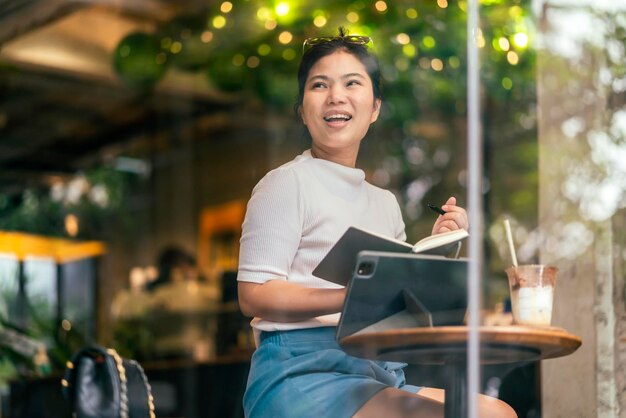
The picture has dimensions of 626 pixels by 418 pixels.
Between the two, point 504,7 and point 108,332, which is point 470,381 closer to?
point 504,7

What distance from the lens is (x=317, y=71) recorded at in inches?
99.1

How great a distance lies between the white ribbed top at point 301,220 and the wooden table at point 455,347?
131 mm

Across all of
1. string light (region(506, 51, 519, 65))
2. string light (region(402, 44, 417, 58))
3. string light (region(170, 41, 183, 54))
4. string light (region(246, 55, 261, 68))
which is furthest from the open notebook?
string light (region(170, 41, 183, 54))

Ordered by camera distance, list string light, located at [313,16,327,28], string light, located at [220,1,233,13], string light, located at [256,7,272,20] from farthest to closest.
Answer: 1. string light, located at [220,1,233,13]
2. string light, located at [256,7,272,20]
3. string light, located at [313,16,327,28]

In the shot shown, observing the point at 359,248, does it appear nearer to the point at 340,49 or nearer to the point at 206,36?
the point at 340,49

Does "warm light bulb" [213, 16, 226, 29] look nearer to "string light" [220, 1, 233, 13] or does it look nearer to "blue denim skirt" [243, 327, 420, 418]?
"string light" [220, 1, 233, 13]

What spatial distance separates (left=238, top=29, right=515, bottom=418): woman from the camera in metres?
2.31

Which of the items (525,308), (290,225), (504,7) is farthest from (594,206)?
(290,225)

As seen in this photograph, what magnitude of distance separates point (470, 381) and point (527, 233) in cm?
148

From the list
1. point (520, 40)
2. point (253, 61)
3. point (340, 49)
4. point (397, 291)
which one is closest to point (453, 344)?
point (397, 291)

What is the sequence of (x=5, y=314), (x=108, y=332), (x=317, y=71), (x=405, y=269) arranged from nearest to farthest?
(x=405, y=269) → (x=317, y=71) → (x=5, y=314) → (x=108, y=332)

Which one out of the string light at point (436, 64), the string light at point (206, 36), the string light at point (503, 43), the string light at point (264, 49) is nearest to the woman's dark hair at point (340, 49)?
the string light at point (503, 43)

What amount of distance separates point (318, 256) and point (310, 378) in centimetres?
27

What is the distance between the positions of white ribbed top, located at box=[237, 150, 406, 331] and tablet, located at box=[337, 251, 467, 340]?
120mm
